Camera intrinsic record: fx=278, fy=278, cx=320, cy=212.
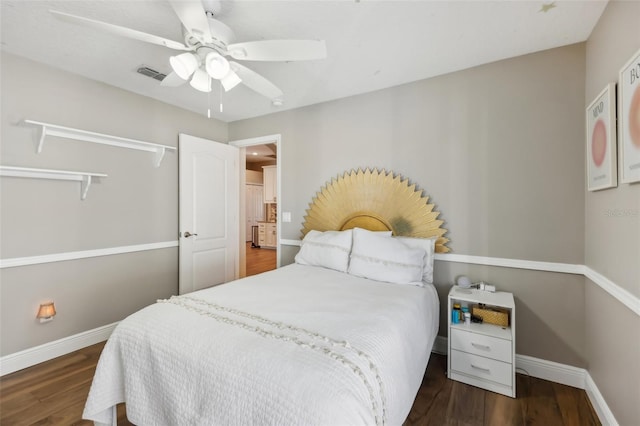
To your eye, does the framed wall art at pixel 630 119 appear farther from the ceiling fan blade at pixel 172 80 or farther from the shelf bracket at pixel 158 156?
the shelf bracket at pixel 158 156

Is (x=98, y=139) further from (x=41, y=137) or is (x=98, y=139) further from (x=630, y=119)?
(x=630, y=119)

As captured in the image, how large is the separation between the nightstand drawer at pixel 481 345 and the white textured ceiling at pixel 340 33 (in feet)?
6.76

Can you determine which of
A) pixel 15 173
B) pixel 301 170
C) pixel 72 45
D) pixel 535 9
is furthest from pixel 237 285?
pixel 535 9

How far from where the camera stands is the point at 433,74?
95.7 inches

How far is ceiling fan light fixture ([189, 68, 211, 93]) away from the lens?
5.53 feet

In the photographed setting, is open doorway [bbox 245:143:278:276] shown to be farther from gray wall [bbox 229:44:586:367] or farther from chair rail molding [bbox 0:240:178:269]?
gray wall [bbox 229:44:586:367]

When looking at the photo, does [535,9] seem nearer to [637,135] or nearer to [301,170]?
[637,135]

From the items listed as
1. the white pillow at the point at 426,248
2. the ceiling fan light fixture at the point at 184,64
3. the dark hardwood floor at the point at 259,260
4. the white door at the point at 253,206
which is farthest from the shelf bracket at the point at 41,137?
the white door at the point at 253,206

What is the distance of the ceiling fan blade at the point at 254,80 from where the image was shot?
1.69 m

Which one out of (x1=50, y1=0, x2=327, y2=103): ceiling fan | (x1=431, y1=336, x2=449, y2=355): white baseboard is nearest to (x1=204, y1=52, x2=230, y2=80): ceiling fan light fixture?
(x1=50, y1=0, x2=327, y2=103): ceiling fan

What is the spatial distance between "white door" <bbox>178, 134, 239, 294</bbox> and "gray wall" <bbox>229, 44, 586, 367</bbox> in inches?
76.1

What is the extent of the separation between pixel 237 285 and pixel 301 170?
→ 5.47 feet

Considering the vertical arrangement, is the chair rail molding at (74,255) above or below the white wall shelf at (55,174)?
below

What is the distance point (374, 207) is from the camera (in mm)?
2771
